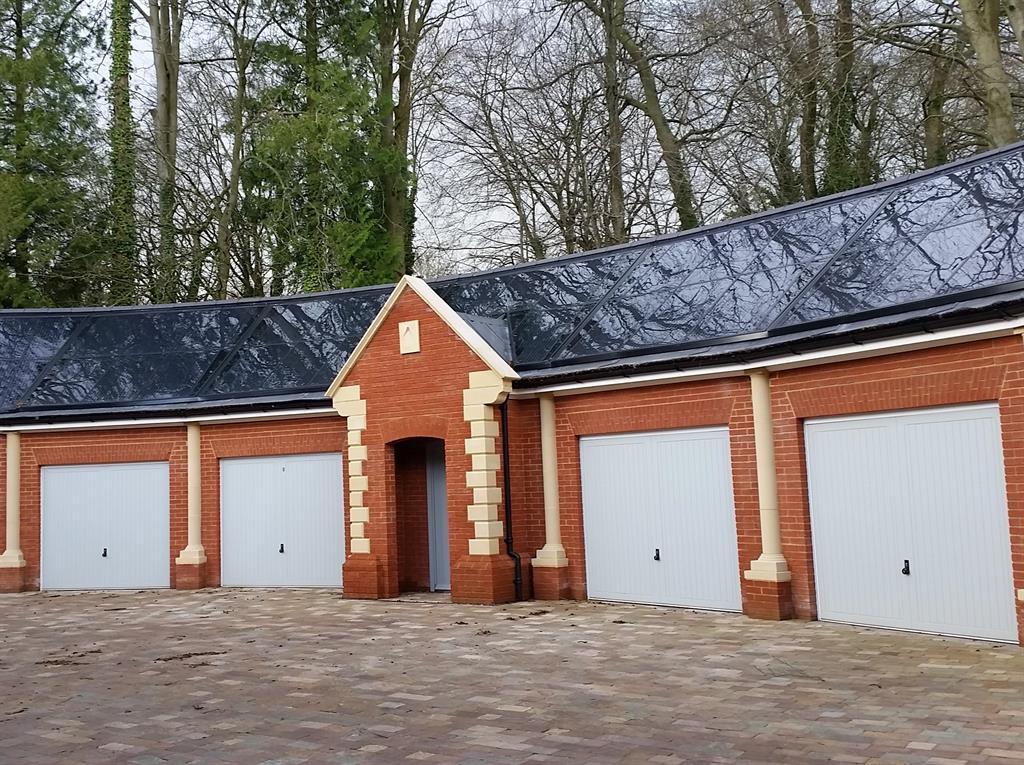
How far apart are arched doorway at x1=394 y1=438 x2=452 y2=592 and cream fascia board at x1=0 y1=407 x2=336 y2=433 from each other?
1623 mm

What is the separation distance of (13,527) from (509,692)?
1210cm

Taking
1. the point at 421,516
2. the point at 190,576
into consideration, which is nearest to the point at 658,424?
the point at 421,516

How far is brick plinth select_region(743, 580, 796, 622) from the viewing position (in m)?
11.2

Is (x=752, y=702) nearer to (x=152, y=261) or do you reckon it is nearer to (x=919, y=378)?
(x=919, y=378)

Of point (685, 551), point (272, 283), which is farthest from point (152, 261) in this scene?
point (685, 551)

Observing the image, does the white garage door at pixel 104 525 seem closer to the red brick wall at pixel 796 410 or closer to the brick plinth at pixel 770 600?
the red brick wall at pixel 796 410

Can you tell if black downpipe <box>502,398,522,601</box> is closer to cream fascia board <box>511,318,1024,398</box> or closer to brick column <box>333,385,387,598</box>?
cream fascia board <box>511,318,1024,398</box>

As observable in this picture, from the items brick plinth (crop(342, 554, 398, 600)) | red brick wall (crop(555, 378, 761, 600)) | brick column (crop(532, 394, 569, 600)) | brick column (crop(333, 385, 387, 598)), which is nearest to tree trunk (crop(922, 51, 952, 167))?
red brick wall (crop(555, 378, 761, 600))

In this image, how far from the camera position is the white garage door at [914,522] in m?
9.50

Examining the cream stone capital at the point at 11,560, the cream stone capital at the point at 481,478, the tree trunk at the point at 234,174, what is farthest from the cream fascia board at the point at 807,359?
the tree trunk at the point at 234,174

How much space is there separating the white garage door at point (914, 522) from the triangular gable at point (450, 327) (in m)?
4.26

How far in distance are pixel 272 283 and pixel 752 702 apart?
2185cm

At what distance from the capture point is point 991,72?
16125 millimetres

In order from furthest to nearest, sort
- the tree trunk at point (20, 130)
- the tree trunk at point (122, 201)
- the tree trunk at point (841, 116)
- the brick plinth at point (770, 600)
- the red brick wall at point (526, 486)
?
the tree trunk at point (122, 201) < the tree trunk at point (20, 130) < the tree trunk at point (841, 116) < the red brick wall at point (526, 486) < the brick plinth at point (770, 600)
